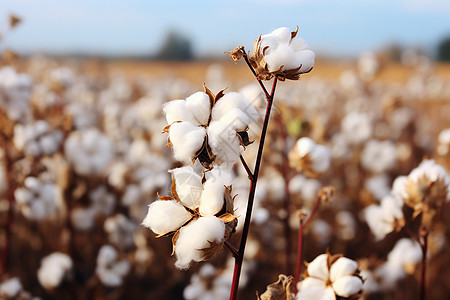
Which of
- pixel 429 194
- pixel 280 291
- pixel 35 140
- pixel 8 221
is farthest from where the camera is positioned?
pixel 35 140

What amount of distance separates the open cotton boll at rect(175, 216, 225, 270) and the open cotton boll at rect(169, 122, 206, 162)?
12cm

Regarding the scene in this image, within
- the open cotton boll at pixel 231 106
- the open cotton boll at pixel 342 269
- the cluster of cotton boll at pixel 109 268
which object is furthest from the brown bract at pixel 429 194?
the cluster of cotton boll at pixel 109 268

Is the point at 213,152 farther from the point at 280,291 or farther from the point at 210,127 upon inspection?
the point at 280,291

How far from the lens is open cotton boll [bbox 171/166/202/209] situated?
32.4 inches

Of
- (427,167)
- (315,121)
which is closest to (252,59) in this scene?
(427,167)

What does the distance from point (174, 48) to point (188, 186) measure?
186 ft

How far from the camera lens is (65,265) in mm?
2244

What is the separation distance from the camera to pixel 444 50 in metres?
48.6

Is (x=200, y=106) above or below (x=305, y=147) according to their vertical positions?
below

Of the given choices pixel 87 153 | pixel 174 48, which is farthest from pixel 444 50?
pixel 87 153

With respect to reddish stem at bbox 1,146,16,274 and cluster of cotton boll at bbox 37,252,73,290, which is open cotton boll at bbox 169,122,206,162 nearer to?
reddish stem at bbox 1,146,16,274

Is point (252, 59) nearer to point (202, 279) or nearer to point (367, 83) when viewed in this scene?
point (202, 279)

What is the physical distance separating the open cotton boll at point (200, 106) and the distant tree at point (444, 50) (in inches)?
2079

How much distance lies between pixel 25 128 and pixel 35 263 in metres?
0.95
